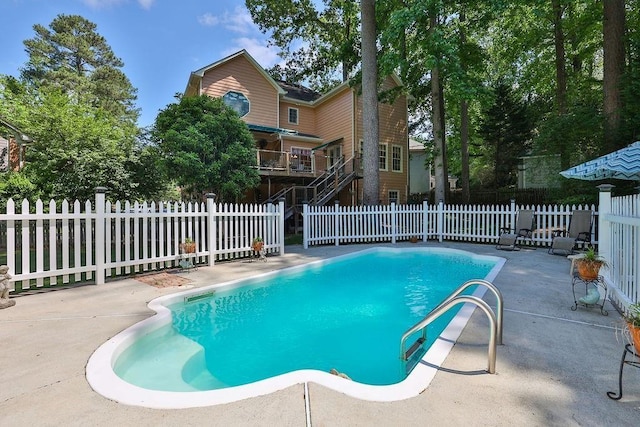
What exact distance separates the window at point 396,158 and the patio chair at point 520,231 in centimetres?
1013

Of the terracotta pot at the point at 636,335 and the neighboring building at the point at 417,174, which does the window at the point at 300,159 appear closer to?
the neighboring building at the point at 417,174

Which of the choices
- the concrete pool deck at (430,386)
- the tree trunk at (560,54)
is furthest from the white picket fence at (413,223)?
the concrete pool deck at (430,386)

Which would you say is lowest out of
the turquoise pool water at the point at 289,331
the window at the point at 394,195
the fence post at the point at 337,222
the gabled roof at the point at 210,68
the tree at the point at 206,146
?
the turquoise pool water at the point at 289,331

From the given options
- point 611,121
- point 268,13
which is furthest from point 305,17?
point 611,121

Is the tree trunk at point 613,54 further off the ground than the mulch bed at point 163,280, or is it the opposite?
the tree trunk at point 613,54

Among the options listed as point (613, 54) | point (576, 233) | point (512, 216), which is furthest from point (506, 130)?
point (576, 233)

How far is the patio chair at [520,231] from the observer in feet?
32.0

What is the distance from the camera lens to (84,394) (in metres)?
2.25

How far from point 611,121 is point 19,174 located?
22.3 meters

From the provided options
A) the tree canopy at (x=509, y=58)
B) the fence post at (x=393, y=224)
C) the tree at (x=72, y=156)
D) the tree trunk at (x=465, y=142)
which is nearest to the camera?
the tree canopy at (x=509, y=58)

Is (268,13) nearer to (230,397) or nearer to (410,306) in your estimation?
(410,306)

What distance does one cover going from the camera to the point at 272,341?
13.3 feet

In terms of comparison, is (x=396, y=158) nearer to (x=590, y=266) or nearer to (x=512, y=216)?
(x=512, y=216)

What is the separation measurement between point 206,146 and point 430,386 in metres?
10.2
